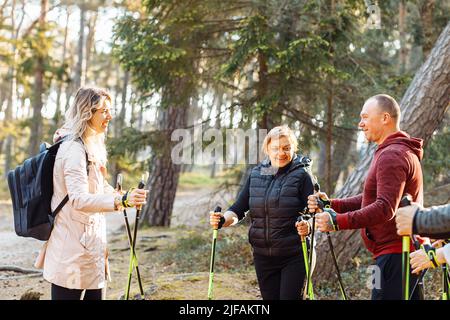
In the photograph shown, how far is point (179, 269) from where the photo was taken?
9.55 metres

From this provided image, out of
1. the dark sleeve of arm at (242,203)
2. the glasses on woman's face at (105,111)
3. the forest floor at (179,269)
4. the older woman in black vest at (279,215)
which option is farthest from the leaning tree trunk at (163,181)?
the glasses on woman's face at (105,111)

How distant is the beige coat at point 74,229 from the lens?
3.87 metres

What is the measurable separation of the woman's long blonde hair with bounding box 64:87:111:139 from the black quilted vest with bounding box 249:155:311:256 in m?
1.56

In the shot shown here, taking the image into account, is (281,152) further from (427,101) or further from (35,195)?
(427,101)

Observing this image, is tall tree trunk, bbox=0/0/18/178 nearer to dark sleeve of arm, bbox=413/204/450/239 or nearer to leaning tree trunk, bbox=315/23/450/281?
leaning tree trunk, bbox=315/23/450/281

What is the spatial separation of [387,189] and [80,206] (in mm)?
2165

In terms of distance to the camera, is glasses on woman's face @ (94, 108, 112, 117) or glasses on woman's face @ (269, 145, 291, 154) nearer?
glasses on woman's face @ (94, 108, 112, 117)

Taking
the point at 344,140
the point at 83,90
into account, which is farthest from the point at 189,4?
the point at 83,90

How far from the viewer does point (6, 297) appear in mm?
7492

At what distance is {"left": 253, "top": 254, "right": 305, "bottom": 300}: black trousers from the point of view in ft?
15.0

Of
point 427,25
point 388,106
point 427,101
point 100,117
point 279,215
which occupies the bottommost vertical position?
point 279,215

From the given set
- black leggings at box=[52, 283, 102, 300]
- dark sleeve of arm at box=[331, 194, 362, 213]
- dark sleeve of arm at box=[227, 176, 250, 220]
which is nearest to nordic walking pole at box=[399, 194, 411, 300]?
dark sleeve of arm at box=[331, 194, 362, 213]

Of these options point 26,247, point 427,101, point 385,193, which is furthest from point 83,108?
point 26,247

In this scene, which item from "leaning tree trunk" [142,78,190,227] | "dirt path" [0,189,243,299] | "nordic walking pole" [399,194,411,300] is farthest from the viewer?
"leaning tree trunk" [142,78,190,227]
